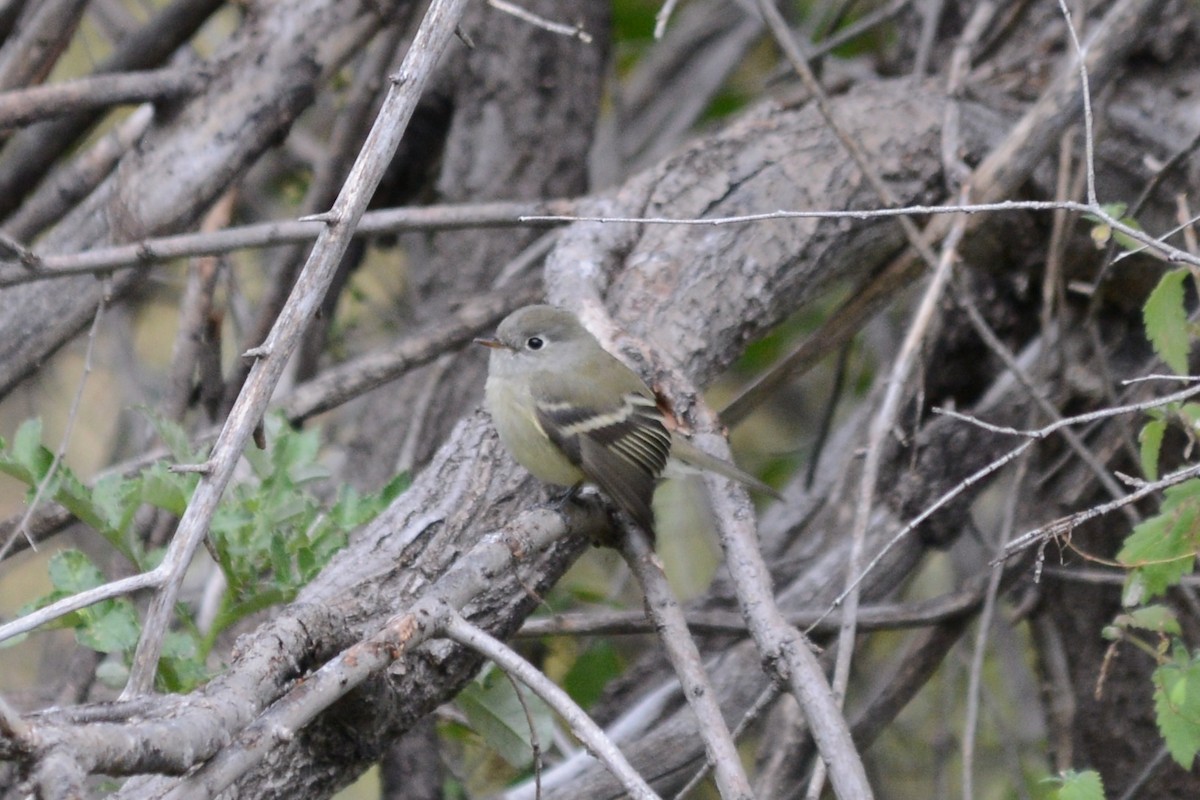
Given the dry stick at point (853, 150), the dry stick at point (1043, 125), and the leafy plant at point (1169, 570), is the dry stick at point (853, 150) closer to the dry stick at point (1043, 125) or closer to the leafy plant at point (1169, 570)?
the dry stick at point (1043, 125)

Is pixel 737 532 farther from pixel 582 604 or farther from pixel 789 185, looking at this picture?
pixel 582 604

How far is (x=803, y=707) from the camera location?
7.27 feet

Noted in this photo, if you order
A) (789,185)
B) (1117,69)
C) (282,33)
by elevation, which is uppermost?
(282,33)

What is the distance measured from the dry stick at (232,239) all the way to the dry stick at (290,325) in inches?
8.1

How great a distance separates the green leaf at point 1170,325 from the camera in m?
2.49

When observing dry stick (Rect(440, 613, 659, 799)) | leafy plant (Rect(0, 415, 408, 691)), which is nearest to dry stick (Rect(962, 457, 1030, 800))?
dry stick (Rect(440, 613, 659, 799))

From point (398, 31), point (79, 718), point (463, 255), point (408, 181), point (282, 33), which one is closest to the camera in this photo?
point (79, 718)

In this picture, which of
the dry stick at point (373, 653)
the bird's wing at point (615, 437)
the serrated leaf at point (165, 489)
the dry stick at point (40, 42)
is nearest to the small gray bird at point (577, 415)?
the bird's wing at point (615, 437)

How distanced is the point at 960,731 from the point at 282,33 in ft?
13.5

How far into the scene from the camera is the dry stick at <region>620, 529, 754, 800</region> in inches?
80.6

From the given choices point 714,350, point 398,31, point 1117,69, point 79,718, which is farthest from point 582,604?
point 79,718

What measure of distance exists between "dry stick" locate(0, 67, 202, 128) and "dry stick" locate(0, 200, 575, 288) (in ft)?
1.54

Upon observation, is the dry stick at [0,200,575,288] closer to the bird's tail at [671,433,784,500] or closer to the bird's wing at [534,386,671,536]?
the bird's wing at [534,386,671,536]

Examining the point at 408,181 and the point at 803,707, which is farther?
the point at 408,181
